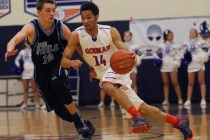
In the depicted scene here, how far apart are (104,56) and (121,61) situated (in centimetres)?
Answer: 53

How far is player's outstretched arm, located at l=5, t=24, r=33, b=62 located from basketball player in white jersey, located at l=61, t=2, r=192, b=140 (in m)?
0.58

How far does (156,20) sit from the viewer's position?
17.0 metres

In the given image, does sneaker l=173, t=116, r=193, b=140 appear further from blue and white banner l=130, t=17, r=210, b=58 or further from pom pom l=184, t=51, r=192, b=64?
blue and white banner l=130, t=17, r=210, b=58

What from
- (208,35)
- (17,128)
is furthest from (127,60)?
(208,35)

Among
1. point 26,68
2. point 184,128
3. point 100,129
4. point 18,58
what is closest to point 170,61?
point 26,68

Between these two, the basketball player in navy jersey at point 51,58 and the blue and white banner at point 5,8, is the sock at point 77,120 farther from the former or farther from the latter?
the blue and white banner at point 5,8

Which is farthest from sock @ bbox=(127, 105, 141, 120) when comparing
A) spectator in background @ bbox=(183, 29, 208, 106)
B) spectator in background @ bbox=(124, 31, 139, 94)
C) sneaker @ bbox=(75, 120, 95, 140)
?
spectator in background @ bbox=(124, 31, 139, 94)

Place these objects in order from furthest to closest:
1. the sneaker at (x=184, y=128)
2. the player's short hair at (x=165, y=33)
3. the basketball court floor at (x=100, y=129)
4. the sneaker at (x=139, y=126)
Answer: the player's short hair at (x=165, y=33), the basketball court floor at (x=100, y=129), the sneaker at (x=184, y=128), the sneaker at (x=139, y=126)

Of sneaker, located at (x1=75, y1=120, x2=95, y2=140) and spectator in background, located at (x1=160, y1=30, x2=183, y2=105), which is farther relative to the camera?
spectator in background, located at (x1=160, y1=30, x2=183, y2=105)

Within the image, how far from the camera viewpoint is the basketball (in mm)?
7324

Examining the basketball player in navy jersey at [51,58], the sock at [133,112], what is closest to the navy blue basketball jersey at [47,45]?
the basketball player in navy jersey at [51,58]

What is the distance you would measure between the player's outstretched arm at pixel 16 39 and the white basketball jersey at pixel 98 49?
0.71m

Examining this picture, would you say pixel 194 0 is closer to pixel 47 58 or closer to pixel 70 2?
pixel 70 2

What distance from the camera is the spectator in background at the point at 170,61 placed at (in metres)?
16.0
